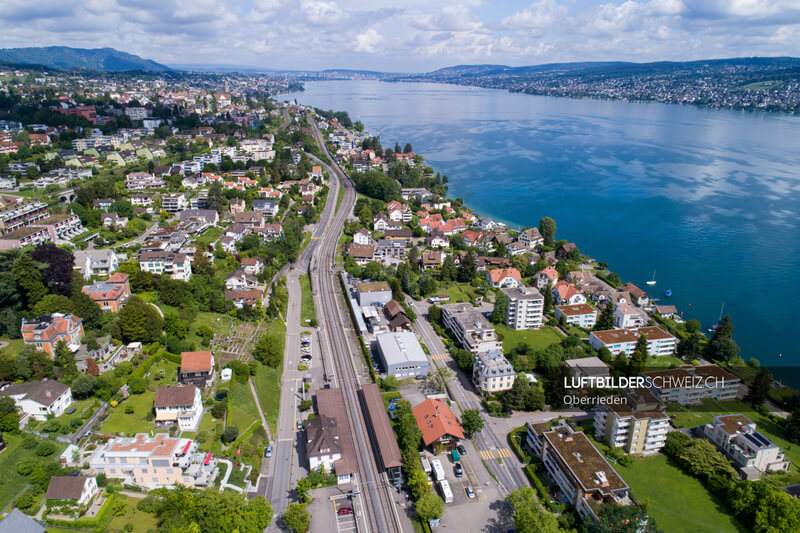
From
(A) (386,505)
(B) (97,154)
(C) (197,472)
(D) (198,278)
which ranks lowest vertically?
(A) (386,505)

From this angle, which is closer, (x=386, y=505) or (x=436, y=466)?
(x=386, y=505)

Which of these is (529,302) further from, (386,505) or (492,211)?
(492,211)

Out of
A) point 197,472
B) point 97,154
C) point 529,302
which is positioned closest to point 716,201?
point 529,302

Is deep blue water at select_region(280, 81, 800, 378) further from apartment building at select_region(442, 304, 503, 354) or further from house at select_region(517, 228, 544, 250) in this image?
apartment building at select_region(442, 304, 503, 354)

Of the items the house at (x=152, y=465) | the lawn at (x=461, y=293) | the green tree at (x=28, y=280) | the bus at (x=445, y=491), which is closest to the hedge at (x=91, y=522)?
the house at (x=152, y=465)

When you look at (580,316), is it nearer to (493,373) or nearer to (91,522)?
(493,373)

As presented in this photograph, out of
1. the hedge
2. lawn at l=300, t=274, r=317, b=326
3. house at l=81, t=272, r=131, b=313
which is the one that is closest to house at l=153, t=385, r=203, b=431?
the hedge

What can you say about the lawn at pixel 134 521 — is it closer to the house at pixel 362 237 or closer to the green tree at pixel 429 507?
the green tree at pixel 429 507
